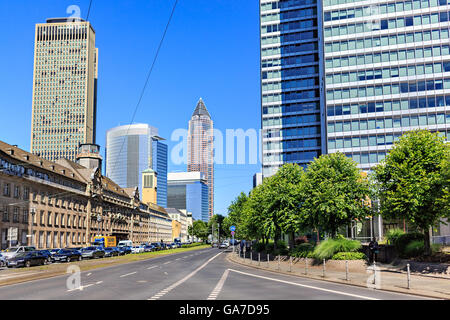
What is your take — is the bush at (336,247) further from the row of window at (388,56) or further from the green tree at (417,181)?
the row of window at (388,56)

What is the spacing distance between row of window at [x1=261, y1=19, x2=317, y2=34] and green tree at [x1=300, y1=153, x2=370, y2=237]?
7597 centimetres

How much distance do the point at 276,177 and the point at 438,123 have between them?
4431 centimetres

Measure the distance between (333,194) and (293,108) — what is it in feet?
238

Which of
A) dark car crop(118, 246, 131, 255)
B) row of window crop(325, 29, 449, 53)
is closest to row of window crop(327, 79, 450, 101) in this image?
row of window crop(325, 29, 449, 53)

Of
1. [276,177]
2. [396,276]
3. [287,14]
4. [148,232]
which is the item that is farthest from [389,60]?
[148,232]

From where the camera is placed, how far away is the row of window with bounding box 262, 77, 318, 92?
10175 centimetres

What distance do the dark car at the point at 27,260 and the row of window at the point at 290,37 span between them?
7699cm

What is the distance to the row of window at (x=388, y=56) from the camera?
75.2m

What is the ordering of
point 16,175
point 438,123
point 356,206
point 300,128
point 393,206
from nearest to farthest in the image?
1. point 393,206
2. point 356,206
3. point 16,175
4. point 438,123
5. point 300,128

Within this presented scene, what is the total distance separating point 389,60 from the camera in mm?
79062

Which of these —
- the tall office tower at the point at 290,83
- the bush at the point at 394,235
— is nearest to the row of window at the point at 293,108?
the tall office tower at the point at 290,83

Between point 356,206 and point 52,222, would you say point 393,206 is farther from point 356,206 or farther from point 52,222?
point 52,222

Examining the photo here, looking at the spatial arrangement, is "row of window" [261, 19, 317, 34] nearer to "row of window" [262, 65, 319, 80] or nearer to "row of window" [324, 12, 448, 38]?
"row of window" [262, 65, 319, 80]

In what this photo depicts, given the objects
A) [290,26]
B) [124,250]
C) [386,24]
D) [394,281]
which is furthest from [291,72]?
[394,281]
